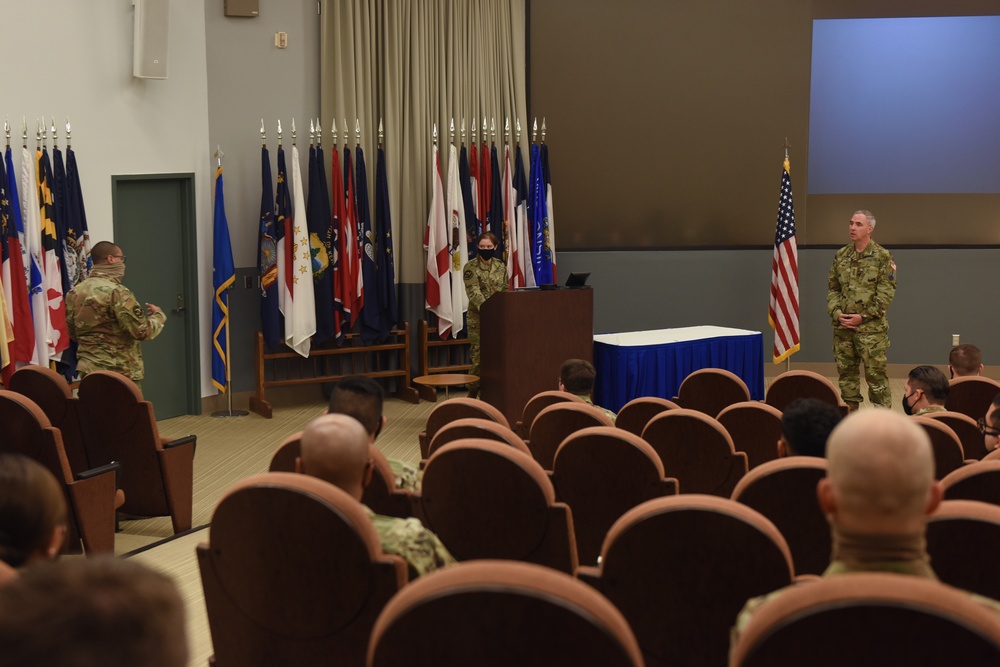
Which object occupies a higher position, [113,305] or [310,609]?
[113,305]

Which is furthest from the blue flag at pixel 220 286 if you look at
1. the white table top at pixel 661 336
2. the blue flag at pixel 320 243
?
the white table top at pixel 661 336

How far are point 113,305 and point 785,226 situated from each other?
6.13 metres

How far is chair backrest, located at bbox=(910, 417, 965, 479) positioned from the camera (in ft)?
12.1

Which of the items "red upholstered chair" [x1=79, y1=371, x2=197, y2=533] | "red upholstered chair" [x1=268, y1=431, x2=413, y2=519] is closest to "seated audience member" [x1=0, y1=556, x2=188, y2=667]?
"red upholstered chair" [x1=268, y1=431, x2=413, y2=519]

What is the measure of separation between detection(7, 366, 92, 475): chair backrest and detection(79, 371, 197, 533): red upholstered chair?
4cm

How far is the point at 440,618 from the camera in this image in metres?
1.54

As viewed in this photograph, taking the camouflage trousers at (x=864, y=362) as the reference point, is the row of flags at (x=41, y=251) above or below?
above

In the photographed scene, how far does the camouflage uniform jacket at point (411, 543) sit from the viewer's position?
7.68ft

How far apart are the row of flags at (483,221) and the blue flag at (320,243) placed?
0.92 meters

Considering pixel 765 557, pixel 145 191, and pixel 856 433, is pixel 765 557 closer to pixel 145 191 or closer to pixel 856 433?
pixel 856 433

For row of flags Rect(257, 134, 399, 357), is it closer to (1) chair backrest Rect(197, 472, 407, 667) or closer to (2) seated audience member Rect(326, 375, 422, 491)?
(2) seated audience member Rect(326, 375, 422, 491)

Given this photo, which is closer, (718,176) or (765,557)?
(765,557)

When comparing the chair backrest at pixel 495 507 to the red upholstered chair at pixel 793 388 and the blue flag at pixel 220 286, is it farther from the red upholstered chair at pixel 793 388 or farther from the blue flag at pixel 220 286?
the blue flag at pixel 220 286

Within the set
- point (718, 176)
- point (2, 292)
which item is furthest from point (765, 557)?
point (718, 176)
